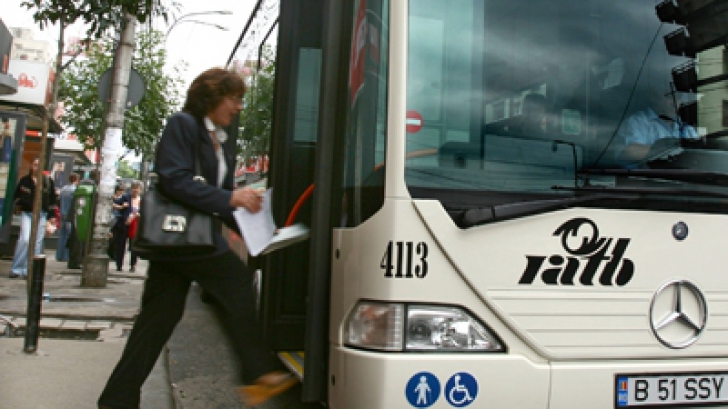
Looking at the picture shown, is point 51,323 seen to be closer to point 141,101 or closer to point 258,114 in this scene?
point 258,114

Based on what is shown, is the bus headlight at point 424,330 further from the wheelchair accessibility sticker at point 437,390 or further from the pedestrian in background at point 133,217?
the pedestrian in background at point 133,217

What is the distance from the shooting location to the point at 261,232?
3.57 meters

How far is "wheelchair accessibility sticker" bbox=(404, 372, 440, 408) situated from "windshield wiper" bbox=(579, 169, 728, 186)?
40.1 inches

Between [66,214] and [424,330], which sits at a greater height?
[66,214]

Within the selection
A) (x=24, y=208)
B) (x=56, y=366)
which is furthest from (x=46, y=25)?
(x=24, y=208)

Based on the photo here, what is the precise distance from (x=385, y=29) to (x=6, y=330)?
16.7 ft

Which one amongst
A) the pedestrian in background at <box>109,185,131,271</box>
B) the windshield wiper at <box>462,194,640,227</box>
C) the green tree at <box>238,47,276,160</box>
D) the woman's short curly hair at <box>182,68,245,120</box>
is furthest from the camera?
the pedestrian in background at <box>109,185,131,271</box>

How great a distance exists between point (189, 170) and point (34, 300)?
2.68 meters

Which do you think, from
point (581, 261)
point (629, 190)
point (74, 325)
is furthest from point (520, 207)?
point (74, 325)

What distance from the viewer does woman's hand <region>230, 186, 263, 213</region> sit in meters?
3.51

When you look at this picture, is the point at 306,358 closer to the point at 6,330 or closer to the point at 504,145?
the point at 504,145

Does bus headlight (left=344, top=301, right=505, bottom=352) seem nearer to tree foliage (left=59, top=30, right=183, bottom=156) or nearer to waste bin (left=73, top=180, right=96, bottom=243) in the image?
waste bin (left=73, top=180, right=96, bottom=243)

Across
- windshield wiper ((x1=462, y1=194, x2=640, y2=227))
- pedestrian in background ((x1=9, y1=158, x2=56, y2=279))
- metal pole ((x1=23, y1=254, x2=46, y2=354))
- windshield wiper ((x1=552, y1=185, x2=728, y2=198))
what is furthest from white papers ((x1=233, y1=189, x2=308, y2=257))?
pedestrian in background ((x1=9, y1=158, x2=56, y2=279))

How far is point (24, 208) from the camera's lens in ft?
35.8
